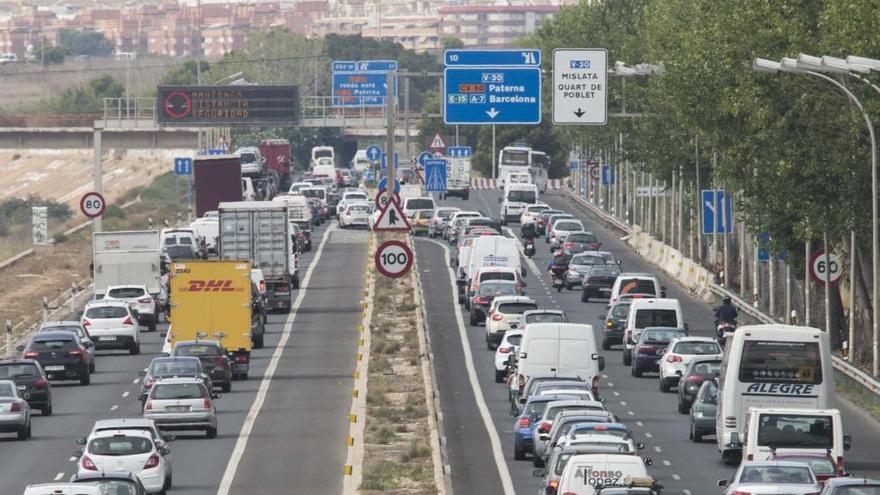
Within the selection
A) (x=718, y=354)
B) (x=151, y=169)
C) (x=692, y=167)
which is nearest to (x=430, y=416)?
(x=718, y=354)

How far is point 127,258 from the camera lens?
6875 centimetres

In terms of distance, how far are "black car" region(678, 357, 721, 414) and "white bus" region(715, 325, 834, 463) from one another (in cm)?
703

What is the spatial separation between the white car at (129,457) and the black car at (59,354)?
1945cm

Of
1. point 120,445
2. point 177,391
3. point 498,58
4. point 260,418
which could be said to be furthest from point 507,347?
point 120,445

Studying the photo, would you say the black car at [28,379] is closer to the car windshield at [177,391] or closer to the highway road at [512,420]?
the car windshield at [177,391]

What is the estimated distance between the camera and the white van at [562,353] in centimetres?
4319

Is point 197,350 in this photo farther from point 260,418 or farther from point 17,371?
point 17,371

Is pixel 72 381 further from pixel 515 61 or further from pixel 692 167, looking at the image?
pixel 692 167

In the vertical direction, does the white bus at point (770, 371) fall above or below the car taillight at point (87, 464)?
above

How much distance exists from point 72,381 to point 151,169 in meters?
148

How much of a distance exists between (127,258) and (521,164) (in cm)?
7298

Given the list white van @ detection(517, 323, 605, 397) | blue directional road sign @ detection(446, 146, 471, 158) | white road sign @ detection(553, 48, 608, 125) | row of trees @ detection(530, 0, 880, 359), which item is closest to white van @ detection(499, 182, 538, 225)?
blue directional road sign @ detection(446, 146, 471, 158)

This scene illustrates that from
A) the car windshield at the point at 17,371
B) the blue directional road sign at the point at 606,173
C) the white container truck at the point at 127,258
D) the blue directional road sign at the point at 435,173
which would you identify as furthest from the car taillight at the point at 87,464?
the blue directional road sign at the point at 606,173

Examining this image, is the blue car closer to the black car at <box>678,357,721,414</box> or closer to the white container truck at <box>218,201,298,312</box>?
the black car at <box>678,357,721,414</box>
